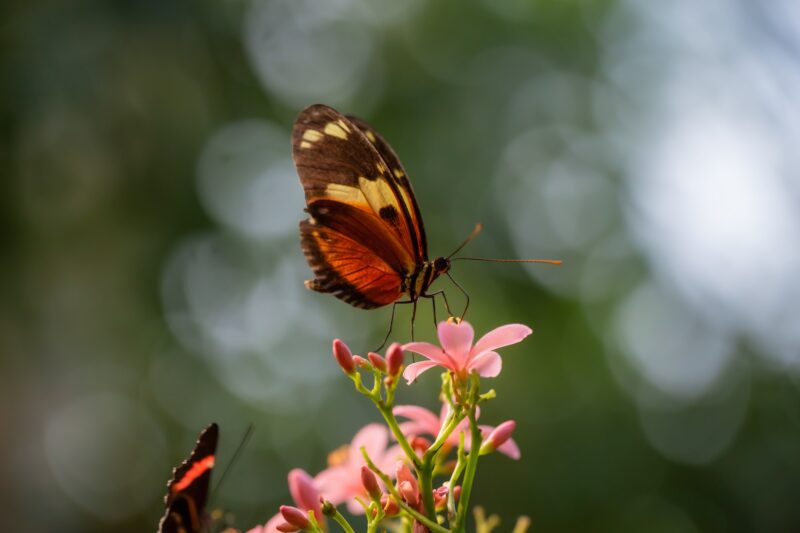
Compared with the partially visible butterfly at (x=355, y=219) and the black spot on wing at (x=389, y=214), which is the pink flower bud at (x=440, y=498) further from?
the black spot on wing at (x=389, y=214)

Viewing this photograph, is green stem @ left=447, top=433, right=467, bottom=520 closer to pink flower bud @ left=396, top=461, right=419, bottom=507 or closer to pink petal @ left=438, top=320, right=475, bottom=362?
pink flower bud @ left=396, top=461, right=419, bottom=507

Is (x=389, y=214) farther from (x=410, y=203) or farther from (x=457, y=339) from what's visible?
(x=457, y=339)

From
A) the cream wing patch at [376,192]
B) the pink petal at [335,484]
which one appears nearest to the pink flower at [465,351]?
the pink petal at [335,484]

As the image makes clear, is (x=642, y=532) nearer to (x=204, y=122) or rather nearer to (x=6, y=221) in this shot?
(x=204, y=122)

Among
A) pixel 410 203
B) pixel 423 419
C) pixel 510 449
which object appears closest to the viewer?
pixel 510 449

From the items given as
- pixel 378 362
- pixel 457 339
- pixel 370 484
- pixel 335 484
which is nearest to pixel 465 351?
pixel 457 339

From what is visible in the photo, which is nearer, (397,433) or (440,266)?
(397,433)

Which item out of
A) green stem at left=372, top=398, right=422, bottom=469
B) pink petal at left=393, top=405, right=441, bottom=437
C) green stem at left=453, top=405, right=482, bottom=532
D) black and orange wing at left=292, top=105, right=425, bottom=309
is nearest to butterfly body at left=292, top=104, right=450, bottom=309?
black and orange wing at left=292, top=105, right=425, bottom=309
